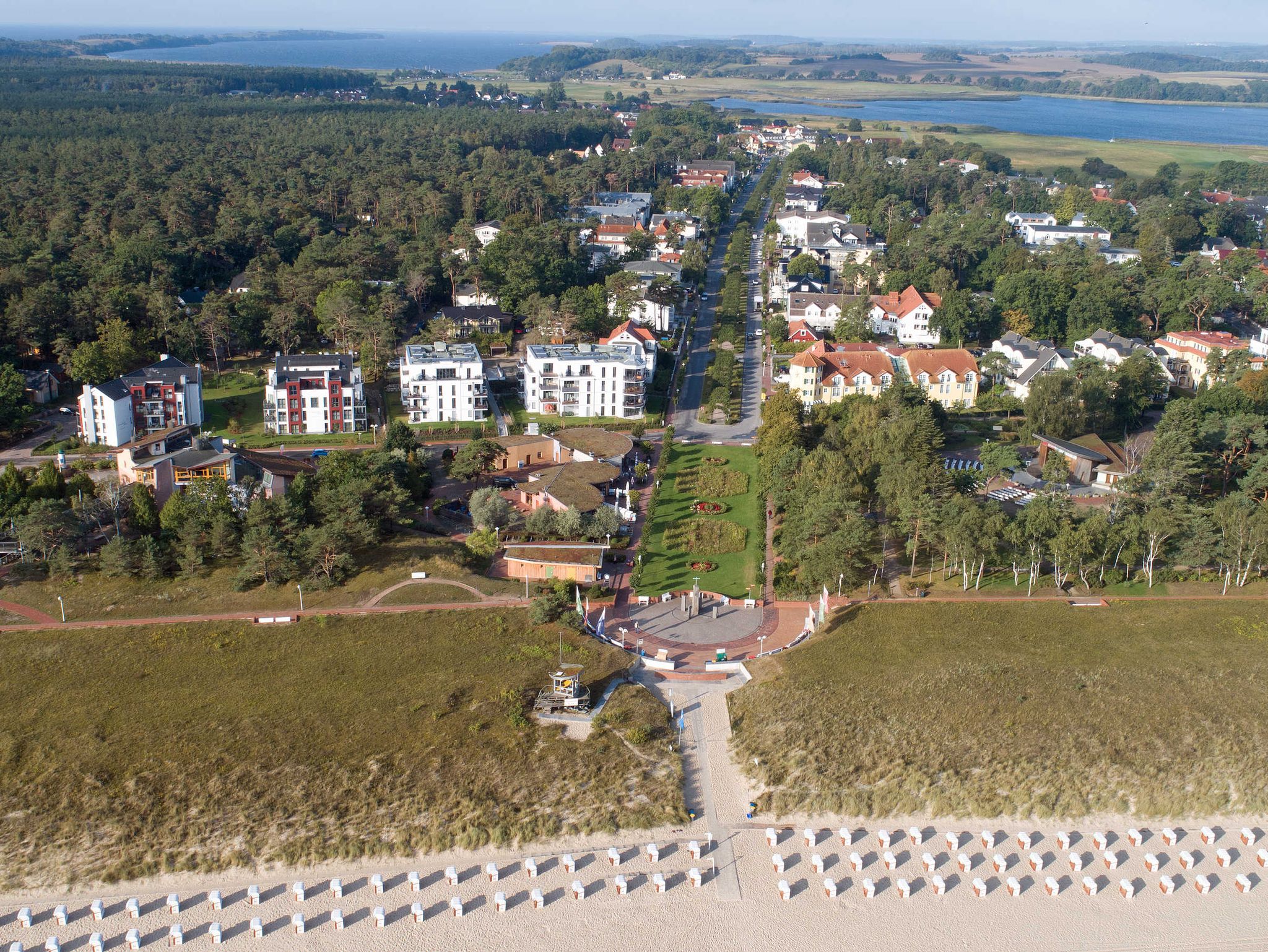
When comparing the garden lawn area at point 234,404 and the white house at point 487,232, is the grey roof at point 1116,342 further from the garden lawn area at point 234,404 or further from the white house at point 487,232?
the garden lawn area at point 234,404

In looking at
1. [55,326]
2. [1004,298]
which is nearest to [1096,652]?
[1004,298]

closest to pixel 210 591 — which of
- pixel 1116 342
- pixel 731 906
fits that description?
pixel 731 906

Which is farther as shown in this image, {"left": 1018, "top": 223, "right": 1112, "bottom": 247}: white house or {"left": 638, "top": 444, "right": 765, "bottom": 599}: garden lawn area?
{"left": 1018, "top": 223, "right": 1112, "bottom": 247}: white house

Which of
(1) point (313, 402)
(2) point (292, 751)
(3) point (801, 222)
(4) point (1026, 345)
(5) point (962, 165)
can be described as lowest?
(2) point (292, 751)

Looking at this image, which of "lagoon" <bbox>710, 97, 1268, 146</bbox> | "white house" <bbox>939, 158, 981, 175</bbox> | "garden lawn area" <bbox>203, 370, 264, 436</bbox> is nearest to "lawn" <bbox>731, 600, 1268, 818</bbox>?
"garden lawn area" <bbox>203, 370, 264, 436</bbox>

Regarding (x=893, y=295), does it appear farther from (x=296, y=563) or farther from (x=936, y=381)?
(x=296, y=563)

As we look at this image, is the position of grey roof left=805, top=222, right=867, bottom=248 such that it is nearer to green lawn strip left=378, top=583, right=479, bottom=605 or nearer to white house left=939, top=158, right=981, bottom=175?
white house left=939, top=158, right=981, bottom=175

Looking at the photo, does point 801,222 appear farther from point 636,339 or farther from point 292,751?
point 292,751
